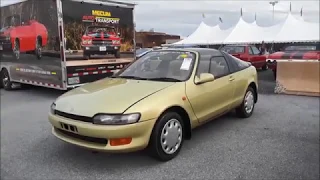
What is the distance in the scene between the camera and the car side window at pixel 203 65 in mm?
4586

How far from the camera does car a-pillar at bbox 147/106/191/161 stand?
3684 mm

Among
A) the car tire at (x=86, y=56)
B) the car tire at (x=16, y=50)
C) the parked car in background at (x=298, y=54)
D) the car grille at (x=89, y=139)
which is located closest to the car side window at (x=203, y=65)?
the car grille at (x=89, y=139)

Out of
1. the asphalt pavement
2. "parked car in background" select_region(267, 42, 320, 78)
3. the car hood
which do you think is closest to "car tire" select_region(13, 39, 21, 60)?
the asphalt pavement

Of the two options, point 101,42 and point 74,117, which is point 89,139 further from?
point 101,42

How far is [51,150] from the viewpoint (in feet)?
14.2

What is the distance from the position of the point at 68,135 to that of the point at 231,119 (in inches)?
125

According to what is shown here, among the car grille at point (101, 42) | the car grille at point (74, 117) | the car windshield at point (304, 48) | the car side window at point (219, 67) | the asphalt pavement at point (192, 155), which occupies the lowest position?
the asphalt pavement at point (192, 155)

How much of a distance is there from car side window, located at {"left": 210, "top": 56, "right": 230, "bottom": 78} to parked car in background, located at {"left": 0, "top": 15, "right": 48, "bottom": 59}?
196 inches

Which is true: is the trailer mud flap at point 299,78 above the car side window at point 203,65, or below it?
below

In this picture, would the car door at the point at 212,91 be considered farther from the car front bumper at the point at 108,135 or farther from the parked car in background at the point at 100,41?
the parked car in background at the point at 100,41

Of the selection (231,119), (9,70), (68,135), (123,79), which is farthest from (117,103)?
(9,70)

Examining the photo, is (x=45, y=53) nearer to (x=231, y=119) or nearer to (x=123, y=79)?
(x=123, y=79)

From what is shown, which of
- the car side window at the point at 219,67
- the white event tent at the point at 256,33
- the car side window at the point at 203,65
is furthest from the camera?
the white event tent at the point at 256,33

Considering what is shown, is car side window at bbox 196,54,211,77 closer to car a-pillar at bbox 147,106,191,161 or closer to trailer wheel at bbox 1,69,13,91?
car a-pillar at bbox 147,106,191,161
